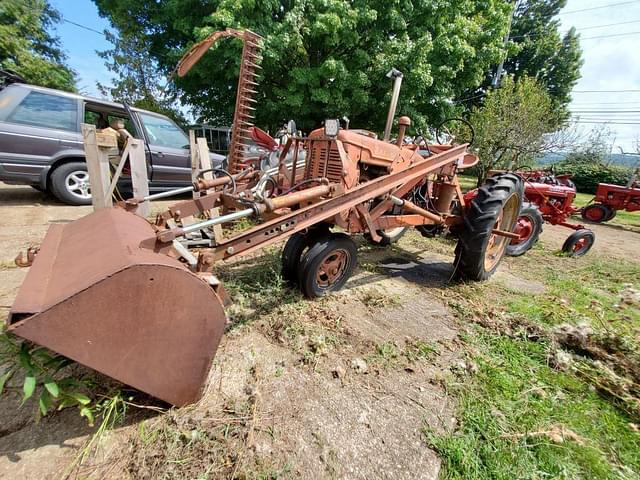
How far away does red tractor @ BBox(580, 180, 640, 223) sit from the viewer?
312 inches

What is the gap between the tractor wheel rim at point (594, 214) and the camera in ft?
28.0

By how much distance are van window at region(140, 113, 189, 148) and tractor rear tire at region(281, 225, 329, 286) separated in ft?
16.0

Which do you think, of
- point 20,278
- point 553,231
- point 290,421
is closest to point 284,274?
point 290,421

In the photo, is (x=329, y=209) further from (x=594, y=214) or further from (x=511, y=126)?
(x=511, y=126)

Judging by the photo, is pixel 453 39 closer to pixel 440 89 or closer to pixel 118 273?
pixel 440 89

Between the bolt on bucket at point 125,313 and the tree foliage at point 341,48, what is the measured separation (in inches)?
365

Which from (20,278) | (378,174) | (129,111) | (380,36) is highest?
(380,36)

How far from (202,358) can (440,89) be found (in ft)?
39.3

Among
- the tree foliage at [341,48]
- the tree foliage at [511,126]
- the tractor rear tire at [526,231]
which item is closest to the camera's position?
the tractor rear tire at [526,231]

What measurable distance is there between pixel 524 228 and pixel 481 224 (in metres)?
1.98

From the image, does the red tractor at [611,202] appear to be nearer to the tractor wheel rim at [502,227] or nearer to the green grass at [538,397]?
the tractor wheel rim at [502,227]

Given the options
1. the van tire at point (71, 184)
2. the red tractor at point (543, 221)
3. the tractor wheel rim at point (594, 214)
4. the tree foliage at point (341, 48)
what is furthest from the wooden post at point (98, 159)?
the tractor wheel rim at point (594, 214)

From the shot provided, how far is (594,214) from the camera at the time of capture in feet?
28.4

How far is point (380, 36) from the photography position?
9.95m
